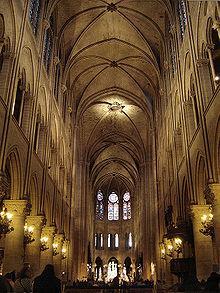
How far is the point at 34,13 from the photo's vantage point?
789 inches

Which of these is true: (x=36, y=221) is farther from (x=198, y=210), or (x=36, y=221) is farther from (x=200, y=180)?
(x=200, y=180)

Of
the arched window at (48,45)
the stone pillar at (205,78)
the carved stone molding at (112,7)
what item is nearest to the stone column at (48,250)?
the arched window at (48,45)

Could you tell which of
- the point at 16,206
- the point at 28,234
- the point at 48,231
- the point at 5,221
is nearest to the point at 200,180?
the point at 16,206

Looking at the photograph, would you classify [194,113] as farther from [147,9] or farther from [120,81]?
[120,81]

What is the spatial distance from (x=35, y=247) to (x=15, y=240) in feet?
10.7

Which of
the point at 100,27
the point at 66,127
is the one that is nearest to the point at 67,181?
the point at 66,127

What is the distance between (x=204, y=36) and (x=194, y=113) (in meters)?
3.77

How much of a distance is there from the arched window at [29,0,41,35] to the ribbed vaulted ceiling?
2085 millimetres

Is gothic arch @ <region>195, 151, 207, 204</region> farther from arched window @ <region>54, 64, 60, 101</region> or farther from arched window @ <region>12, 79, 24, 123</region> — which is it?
arched window @ <region>54, 64, 60, 101</region>

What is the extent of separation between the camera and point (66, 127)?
30125 millimetres

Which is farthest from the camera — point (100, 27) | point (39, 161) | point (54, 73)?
point (100, 27)

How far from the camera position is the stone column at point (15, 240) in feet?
48.6

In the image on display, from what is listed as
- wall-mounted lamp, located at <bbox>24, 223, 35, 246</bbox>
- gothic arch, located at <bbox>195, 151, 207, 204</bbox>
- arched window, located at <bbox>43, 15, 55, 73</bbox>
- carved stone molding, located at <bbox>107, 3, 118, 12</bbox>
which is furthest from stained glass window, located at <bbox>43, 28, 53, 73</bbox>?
gothic arch, located at <bbox>195, 151, 207, 204</bbox>

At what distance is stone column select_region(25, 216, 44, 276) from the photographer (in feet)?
59.1
